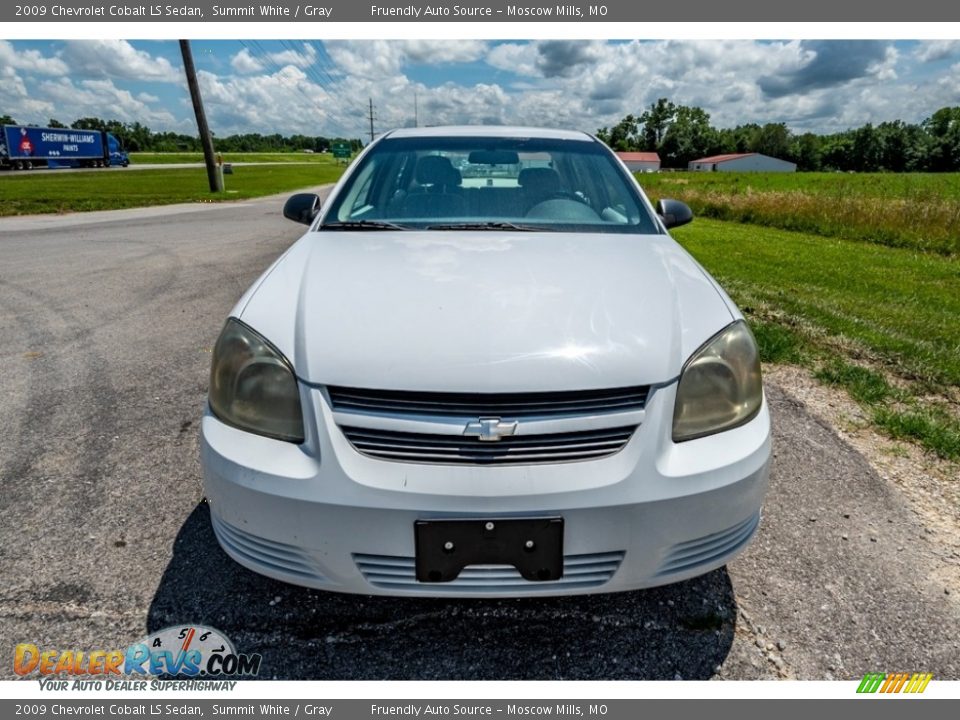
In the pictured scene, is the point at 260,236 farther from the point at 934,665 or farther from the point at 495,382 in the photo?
the point at 934,665

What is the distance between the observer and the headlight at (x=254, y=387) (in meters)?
1.59

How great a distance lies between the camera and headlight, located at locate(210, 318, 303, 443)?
1.59 m

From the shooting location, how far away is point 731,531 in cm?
165

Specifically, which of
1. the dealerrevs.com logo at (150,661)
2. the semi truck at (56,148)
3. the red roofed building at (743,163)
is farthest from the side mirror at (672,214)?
the red roofed building at (743,163)

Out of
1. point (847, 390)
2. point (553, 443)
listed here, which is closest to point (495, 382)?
point (553, 443)

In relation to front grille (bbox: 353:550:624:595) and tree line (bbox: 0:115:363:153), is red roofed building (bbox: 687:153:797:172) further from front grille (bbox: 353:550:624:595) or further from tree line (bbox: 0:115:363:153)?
front grille (bbox: 353:550:624:595)

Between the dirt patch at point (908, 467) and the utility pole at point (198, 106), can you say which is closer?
the dirt patch at point (908, 467)

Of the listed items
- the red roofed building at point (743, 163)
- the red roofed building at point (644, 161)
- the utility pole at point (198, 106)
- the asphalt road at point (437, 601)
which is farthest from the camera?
the red roofed building at point (743, 163)

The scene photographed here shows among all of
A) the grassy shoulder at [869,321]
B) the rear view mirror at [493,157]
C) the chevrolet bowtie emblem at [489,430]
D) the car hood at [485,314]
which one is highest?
the rear view mirror at [493,157]

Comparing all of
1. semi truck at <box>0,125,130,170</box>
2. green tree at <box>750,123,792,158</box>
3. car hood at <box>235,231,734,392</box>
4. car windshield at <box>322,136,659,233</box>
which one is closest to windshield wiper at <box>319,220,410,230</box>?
car windshield at <box>322,136,659,233</box>

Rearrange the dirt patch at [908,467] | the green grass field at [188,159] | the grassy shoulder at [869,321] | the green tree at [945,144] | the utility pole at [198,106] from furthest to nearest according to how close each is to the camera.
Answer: the green tree at [945,144], the green grass field at [188,159], the utility pole at [198,106], the grassy shoulder at [869,321], the dirt patch at [908,467]

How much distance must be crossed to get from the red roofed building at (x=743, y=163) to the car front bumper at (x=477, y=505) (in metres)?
110

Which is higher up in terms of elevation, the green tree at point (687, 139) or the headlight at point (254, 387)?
the green tree at point (687, 139)

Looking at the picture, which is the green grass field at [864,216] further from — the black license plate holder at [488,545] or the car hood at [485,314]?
the black license plate holder at [488,545]
